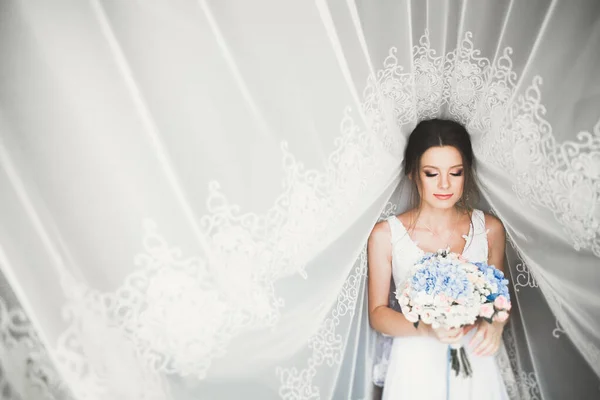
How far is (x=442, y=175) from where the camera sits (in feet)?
5.49

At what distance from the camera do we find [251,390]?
140 cm

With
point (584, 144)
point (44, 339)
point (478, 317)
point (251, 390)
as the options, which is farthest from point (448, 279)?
point (44, 339)

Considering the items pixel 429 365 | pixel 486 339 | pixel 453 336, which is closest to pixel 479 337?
pixel 486 339

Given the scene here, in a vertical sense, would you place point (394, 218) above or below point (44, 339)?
below

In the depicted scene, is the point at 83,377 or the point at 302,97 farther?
the point at 302,97

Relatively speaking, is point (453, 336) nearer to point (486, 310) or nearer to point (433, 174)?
point (486, 310)

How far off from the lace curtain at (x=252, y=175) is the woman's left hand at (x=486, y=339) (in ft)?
0.75

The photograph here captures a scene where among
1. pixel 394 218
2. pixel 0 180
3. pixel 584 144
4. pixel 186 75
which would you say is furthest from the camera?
pixel 394 218

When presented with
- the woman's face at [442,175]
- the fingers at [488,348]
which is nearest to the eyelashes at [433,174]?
the woman's face at [442,175]

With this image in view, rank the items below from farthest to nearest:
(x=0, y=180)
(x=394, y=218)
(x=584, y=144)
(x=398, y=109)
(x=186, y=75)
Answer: (x=394, y=218), (x=398, y=109), (x=584, y=144), (x=186, y=75), (x=0, y=180)

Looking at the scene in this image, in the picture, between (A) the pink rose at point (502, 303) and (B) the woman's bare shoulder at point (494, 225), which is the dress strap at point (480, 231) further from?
(A) the pink rose at point (502, 303)

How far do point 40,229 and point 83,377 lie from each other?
1.32ft

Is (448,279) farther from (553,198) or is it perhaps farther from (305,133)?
(305,133)

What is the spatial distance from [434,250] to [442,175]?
1.07 ft
